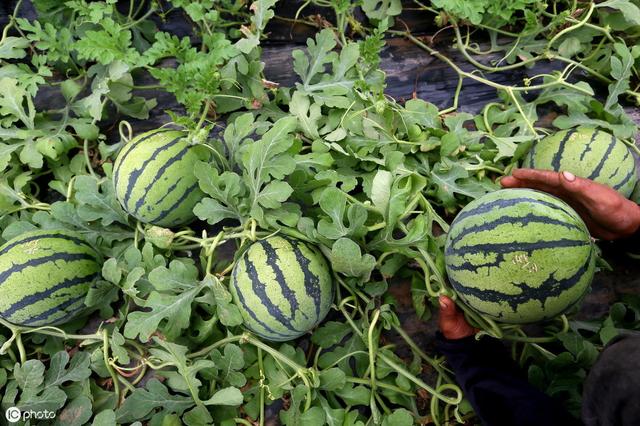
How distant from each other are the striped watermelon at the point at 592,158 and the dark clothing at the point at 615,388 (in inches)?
27.4

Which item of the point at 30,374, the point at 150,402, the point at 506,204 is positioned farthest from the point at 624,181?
the point at 30,374

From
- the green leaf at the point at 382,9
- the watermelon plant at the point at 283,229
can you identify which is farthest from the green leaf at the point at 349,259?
the green leaf at the point at 382,9

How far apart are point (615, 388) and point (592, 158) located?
2.80ft

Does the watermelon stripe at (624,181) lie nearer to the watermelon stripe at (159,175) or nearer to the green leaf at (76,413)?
the watermelon stripe at (159,175)

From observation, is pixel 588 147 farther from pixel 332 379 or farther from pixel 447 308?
pixel 332 379

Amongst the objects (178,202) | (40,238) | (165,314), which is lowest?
(165,314)

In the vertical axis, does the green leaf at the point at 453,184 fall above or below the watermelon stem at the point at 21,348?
above

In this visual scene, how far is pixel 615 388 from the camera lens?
100 cm

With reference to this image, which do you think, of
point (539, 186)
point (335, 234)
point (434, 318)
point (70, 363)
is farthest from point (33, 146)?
point (539, 186)

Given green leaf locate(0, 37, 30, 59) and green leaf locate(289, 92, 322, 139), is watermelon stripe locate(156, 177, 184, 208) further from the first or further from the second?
green leaf locate(0, 37, 30, 59)

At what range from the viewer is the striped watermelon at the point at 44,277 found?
4.85 feet

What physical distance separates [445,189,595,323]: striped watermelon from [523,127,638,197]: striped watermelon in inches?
15.3

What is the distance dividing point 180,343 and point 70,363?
16.0 inches

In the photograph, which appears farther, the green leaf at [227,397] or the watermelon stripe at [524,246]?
the green leaf at [227,397]
